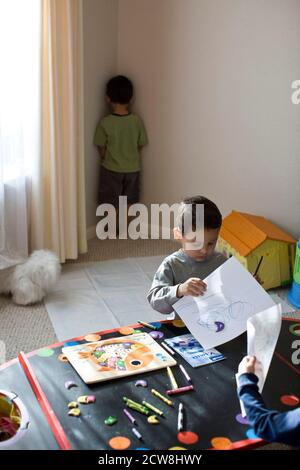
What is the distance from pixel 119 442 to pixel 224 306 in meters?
0.51

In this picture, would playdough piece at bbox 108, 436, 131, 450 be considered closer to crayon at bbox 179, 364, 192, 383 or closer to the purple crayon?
the purple crayon

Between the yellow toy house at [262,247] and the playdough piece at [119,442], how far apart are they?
1836mm

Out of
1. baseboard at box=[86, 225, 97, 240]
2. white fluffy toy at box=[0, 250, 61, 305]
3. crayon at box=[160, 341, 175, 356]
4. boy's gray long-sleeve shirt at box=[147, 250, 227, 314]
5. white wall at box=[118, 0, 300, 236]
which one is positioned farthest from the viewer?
baseboard at box=[86, 225, 97, 240]

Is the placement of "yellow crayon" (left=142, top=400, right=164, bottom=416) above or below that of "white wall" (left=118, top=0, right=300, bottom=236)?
below

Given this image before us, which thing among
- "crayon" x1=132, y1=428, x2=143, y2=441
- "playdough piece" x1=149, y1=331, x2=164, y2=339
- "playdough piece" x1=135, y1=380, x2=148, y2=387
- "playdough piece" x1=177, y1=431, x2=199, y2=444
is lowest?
"playdough piece" x1=177, y1=431, x2=199, y2=444

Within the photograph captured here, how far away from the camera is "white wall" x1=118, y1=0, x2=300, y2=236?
9.81ft

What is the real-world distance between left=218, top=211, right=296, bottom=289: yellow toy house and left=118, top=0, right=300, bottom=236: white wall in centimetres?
17

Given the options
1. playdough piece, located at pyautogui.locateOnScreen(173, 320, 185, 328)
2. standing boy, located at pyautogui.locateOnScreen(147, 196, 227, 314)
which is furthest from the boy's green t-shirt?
playdough piece, located at pyautogui.locateOnScreen(173, 320, 185, 328)

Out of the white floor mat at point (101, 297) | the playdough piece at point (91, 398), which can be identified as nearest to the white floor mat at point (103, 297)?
the white floor mat at point (101, 297)

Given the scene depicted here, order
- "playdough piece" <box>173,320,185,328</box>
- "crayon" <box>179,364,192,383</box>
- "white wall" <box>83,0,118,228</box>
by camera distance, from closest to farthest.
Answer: "crayon" <box>179,364,192,383</box> → "playdough piece" <box>173,320,185,328</box> → "white wall" <box>83,0,118,228</box>

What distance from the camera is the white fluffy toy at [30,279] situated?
267 centimetres

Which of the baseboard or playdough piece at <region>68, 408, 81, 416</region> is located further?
the baseboard

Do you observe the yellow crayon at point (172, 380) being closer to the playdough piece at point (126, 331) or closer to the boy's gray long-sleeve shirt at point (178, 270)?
the playdough piece at point (126, 331)

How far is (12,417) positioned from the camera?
1.22 metres
